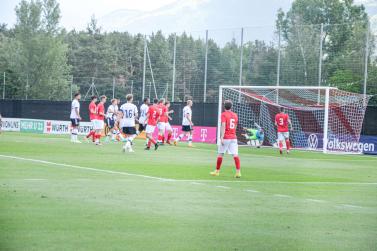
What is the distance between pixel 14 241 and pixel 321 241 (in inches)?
133

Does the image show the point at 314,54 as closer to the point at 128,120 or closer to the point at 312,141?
the point at 312,141

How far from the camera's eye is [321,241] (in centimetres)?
909

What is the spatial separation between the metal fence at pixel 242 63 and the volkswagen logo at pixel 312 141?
2.34m

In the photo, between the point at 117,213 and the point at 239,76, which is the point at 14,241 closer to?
the point at 117,213

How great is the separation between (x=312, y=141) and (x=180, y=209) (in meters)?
25.3

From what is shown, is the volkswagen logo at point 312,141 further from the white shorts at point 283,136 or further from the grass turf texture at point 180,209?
the grass turf texture at point 180,209

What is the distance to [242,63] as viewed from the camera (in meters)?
40.0

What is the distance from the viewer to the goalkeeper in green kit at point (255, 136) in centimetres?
3725

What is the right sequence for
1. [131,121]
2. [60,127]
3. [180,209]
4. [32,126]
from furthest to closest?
[32,126] < [60,127] < [131,121] < [180,209]

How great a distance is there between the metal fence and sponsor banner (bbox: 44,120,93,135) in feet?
6.42

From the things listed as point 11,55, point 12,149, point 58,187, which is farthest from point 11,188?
point 12,149

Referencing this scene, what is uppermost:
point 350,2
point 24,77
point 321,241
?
point 350,2

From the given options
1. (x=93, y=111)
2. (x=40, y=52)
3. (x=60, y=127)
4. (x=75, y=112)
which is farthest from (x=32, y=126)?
(x=40, y=52)

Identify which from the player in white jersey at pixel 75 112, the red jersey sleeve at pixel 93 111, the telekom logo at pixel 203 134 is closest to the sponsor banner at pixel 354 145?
the telekom logo at pixel 203 134
